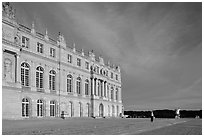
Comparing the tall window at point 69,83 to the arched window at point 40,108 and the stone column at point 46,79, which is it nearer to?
the stone column at point 46,79

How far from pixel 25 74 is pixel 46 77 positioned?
4.66 m

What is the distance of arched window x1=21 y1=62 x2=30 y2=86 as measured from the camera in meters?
39.8

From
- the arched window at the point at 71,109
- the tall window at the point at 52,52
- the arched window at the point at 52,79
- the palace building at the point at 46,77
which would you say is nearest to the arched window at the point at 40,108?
the palace building at the point at 46,77

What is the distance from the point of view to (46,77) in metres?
44.6

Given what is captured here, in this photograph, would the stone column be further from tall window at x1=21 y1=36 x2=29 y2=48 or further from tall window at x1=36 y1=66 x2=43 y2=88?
tall window at x1=21 y1=36 x2=29 y2=48

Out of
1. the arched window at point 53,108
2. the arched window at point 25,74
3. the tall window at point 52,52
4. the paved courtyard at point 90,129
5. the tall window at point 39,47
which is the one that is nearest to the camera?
the paved courtyard at point 90,129

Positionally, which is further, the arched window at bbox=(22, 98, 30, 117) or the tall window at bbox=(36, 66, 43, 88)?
the tall window at bbox=(36, 66, 43, 88)

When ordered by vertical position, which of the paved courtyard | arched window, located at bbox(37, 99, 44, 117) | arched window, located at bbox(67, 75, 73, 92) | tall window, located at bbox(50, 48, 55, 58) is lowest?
the paved courtyard

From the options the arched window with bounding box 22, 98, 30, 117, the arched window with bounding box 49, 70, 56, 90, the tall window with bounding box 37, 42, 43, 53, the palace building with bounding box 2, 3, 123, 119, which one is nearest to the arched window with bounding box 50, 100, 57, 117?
the palace building with bounding box 2, 3, 123, 119

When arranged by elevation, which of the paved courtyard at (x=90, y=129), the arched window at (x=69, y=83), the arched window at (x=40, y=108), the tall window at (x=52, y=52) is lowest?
the paved courtyard at (x=90, y=129)

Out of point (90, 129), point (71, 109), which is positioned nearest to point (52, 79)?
point (71, 109)

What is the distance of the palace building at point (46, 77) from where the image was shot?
3600cm

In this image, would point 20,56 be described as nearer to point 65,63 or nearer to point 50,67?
point 50,67

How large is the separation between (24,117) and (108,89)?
30247 millimetres
